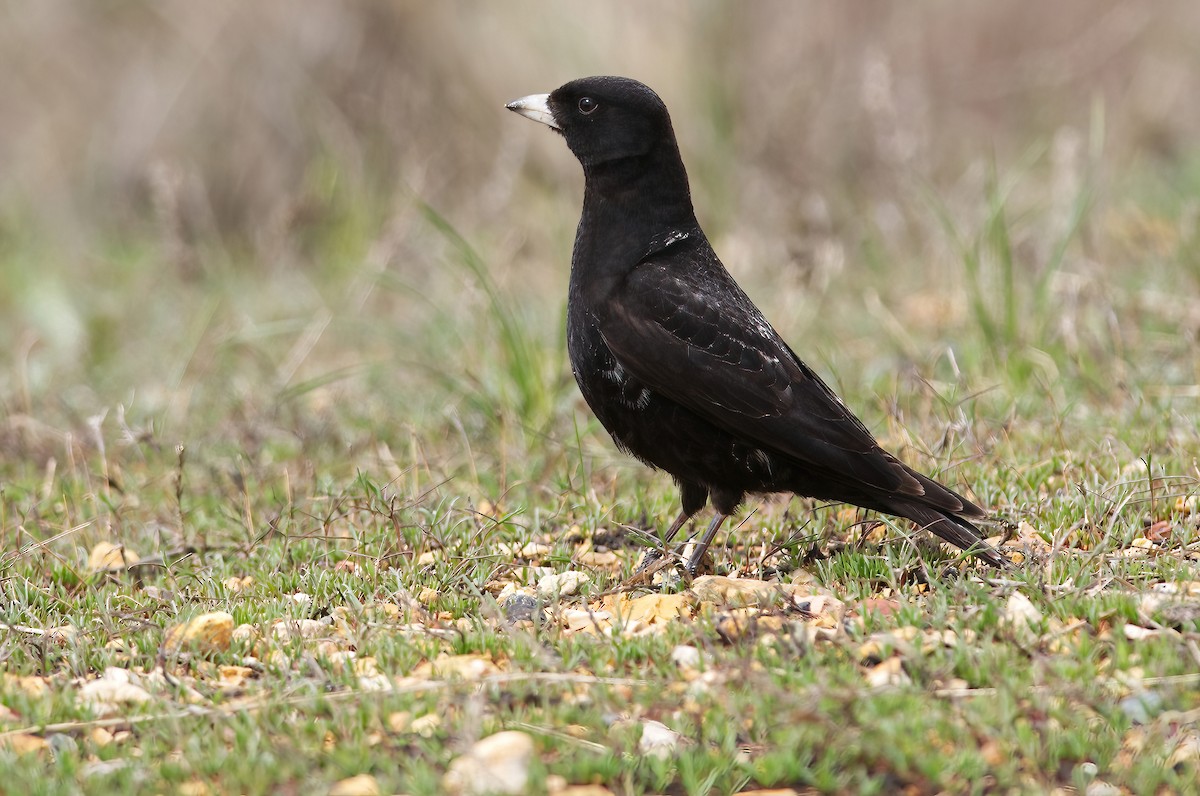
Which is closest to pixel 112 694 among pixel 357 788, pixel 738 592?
pixel 357 788

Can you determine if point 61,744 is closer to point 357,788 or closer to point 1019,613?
point 357,788

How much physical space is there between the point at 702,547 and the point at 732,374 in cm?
51

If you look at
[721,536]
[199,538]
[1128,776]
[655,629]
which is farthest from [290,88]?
[1128,776]

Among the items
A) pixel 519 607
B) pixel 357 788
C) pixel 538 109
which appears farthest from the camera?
pixel 538 109

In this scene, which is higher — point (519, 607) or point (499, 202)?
point (499, 202)

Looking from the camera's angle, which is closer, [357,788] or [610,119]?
[357,788]

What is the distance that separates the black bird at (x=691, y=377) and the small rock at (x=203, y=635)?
123 cm

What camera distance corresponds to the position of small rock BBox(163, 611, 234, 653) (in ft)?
10.6

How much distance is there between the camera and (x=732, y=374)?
12.3 feet

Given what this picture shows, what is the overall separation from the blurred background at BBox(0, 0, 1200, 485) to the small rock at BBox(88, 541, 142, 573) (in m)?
0.36

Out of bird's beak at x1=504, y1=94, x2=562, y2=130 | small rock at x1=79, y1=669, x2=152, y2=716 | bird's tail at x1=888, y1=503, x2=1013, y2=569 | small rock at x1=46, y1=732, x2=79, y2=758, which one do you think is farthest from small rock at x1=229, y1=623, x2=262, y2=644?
bird's beak at x1=504, y1=94, x2=562, y2=130

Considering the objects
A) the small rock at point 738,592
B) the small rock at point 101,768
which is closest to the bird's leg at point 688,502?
the small rock at point 738,592

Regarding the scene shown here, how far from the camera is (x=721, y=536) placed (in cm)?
414

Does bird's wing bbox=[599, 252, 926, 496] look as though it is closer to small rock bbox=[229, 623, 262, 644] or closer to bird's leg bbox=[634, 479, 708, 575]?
bird's leg bbox=[634, 479, 708, 575]
